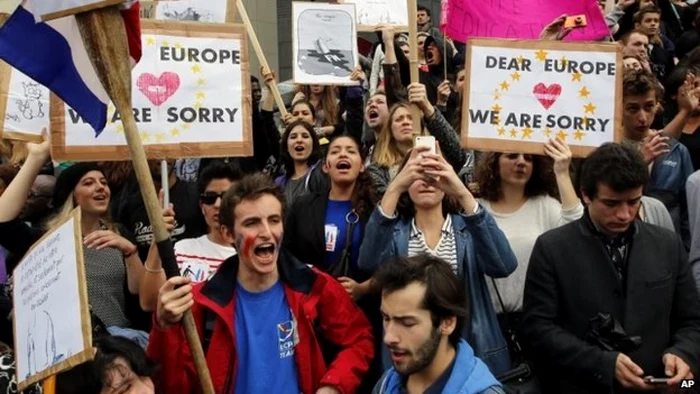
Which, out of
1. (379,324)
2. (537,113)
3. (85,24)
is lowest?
(379,324)

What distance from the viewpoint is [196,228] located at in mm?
6578

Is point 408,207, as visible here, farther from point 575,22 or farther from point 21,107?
point 21,107

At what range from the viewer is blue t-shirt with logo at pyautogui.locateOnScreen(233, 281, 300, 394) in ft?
14.3

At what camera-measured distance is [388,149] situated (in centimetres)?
699

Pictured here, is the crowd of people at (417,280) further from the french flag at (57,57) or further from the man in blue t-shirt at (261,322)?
the french flag at (57,57)

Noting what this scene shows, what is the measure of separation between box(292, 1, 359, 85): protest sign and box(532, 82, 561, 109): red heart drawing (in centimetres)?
357

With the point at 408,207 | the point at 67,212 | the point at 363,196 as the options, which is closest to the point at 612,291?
the point at 408,207

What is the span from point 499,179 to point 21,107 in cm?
294

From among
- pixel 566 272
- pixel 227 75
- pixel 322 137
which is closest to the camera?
pixel 566 272

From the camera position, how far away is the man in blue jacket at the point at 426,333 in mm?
3709

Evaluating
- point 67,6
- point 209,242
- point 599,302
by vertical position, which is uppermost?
point 67,6

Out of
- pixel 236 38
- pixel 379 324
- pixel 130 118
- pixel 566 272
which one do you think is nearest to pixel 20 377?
pixel 130 118

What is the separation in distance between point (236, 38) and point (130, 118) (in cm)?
222

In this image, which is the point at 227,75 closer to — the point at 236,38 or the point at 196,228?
the point at 236,38
